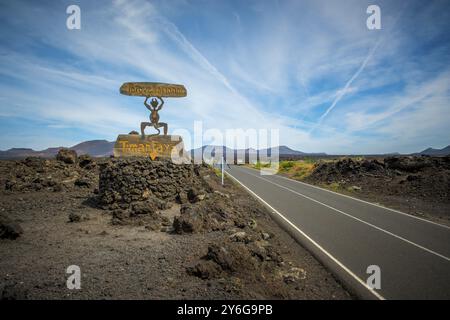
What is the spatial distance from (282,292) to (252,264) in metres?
0.96

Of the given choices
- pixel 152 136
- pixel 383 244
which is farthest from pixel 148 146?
pixel 383 244

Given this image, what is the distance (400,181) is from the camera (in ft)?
66.0

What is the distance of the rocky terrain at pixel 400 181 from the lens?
49.3 ft

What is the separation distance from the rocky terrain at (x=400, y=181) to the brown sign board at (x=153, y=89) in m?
13.6

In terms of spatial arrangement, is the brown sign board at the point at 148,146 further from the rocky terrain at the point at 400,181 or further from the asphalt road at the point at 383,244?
the rocky terrain at the point at 400,181

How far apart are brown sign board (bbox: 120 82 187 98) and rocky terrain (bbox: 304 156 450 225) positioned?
44.7ft

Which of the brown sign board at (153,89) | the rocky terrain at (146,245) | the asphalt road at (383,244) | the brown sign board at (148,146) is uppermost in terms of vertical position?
the brown sign board at (153,89)

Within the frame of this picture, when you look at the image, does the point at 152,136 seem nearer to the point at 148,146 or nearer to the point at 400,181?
the point at 148,146

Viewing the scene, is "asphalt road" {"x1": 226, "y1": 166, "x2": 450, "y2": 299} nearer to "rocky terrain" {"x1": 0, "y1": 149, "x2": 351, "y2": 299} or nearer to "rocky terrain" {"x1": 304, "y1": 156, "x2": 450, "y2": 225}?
"rocky terrain" {"x1": 0, "y1": 149, "x2": 351, "y2": 299}

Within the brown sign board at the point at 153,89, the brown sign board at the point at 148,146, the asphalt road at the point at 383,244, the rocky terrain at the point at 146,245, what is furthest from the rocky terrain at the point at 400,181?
the brown sign board at the point at 153,89

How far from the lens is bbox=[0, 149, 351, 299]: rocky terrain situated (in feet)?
16.4

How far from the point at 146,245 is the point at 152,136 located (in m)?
6.89

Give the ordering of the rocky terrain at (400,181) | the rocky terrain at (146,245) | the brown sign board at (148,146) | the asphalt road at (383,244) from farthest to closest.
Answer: the rocky terrain at (400,181)
the brown sign board at (148,146)
the asphalt road at (383,244)
the rocky terrain at (146,245)

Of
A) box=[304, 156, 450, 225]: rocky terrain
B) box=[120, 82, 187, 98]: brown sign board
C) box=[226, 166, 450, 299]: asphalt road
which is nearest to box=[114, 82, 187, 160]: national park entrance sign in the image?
box=[120, 82, 187, 98]: brown sign board
